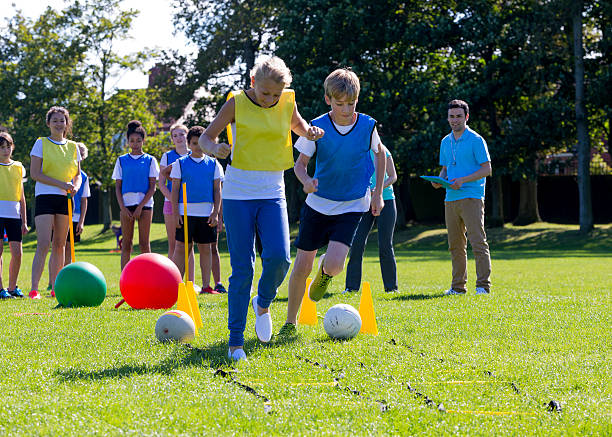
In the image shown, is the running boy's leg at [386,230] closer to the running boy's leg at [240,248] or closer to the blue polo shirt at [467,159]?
the blue polo shirt at [467,159]

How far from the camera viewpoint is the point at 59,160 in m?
9.60

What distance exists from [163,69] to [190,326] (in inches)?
1356

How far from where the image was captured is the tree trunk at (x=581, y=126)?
88.8 feet

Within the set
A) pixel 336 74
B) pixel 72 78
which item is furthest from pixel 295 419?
pixel 72 78

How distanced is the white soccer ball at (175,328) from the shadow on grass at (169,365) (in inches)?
10.3

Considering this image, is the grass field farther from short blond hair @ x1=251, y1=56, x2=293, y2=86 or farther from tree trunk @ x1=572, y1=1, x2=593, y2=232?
tree trunk @ x1=572, y1=1, x2=593, y2=232

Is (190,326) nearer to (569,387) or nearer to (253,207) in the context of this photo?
(253,207)

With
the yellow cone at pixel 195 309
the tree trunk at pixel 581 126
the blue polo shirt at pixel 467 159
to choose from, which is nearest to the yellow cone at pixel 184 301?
the yellow cone at pixel 195 309

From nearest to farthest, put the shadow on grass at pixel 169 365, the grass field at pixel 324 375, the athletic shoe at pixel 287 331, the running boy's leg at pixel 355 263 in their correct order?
1. the grass field at pixel 324 375
2. the shadow on grass at pixel 169 365
3. the athletic shoe at pixel 287 331
4. the running boy's leg at pixel 355 263

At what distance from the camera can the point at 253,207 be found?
5.36 metres

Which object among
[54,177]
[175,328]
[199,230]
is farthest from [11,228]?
[175,328]

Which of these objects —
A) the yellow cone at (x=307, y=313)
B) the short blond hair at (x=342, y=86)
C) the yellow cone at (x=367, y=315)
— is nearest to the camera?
the short blond hair at (x=342, y=86)

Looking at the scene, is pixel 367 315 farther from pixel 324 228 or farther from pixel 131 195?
pixel 131 195

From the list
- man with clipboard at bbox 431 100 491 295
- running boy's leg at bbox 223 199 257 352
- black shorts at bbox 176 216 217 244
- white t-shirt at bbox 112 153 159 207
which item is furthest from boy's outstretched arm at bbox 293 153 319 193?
white t-shirt at bbox 112 153 159 207
